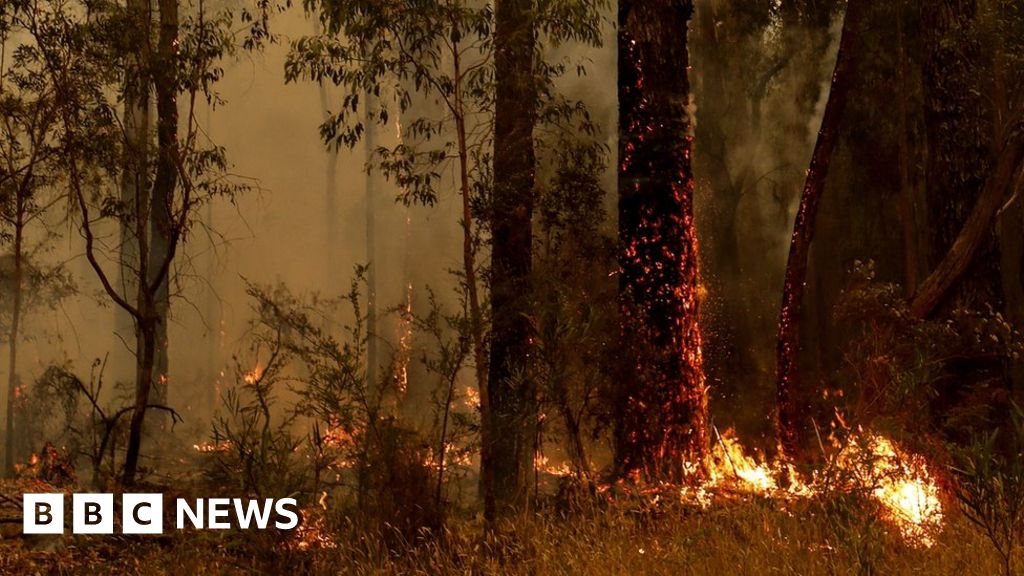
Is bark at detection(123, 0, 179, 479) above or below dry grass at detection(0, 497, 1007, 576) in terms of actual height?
above

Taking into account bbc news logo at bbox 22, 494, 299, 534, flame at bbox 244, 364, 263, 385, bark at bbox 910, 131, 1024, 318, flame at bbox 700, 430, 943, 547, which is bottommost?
bbc news logo at bbox 22, 494, 299, 534

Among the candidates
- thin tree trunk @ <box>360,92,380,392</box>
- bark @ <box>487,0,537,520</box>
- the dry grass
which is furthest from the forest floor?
thin tree trunk @ <box>360,92,380,392</box>

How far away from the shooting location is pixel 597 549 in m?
5.14

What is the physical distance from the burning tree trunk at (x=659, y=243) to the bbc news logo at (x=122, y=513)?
2.81m

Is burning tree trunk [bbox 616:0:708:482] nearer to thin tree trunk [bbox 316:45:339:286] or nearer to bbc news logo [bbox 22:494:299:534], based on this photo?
bbc news logo [bbox 22:494:299:534]

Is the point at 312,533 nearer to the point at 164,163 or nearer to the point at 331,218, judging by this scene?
the point at 164,163

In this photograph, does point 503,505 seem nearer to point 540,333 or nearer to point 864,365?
point 540,333

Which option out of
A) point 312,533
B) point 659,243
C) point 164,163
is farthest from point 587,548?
point 164,163

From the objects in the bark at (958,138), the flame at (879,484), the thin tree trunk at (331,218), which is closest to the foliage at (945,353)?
the bark at (958,138)

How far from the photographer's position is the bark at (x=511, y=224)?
7.25 metres

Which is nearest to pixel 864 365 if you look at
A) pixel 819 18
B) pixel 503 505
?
pixel 503 505

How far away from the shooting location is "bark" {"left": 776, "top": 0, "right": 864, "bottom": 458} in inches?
380

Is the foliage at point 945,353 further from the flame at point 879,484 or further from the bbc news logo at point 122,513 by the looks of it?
the bbc news logo at point 122,513

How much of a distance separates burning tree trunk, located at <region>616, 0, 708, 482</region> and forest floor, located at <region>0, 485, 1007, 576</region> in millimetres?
1151
